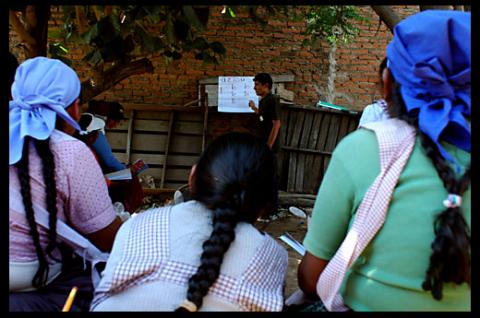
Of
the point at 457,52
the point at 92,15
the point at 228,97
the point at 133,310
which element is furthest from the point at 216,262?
the point at 228,97

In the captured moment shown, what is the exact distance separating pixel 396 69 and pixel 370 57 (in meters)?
6.15

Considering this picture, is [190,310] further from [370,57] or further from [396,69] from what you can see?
[370,57]

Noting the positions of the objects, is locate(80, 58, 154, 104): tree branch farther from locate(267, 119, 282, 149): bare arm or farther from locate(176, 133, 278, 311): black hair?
locate(267, 119, 282, 149): bare arm

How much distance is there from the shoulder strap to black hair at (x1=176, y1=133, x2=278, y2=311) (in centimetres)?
50

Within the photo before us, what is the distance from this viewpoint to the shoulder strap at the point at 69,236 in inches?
60.1

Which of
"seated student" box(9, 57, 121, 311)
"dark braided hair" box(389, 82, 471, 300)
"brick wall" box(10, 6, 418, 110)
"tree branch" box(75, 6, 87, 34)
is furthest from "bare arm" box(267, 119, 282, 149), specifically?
"dark braided hair" box(389, 82, 471, 300)

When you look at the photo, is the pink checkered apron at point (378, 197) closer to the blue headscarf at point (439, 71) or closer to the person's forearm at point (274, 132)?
the blue headscarf at point (439, 71)

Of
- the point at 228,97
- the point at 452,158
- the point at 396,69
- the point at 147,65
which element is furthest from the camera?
the point at 228,97

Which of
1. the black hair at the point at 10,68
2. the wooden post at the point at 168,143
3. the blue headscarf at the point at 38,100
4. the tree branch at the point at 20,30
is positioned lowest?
the wooden post at the point at 168,143

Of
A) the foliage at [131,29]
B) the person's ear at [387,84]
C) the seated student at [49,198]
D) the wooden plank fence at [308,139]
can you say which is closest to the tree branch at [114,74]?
the foliage at [131,29]

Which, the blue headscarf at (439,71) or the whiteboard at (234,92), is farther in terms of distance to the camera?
the whiteboard at (234,92)

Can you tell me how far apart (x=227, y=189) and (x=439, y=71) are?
66 cm

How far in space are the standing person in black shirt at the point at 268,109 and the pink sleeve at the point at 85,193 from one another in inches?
169

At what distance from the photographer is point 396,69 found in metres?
1.32
